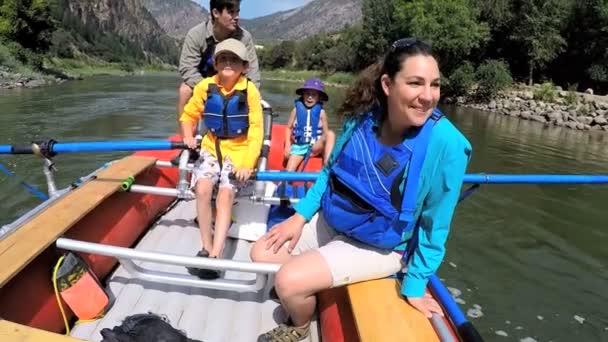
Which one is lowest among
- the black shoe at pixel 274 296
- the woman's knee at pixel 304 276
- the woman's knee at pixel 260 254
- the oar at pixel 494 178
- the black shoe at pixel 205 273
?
the black shoe at pixel 274 296

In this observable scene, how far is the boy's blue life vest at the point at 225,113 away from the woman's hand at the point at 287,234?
983 millimetres

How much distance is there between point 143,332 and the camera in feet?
6.50

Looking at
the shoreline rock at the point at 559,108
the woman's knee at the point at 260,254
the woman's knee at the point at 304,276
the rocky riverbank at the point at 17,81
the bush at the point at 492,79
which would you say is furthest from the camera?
the bush at the point at 492,79

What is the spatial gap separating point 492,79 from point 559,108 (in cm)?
702

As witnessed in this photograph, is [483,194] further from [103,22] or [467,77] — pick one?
[103,22]

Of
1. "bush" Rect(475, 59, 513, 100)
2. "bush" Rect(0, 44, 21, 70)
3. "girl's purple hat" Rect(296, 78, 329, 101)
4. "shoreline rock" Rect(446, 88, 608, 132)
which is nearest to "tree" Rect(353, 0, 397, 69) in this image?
"bush" Rect(475, 59, 513, 100)

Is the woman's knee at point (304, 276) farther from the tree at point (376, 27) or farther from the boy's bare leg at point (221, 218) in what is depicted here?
the tree at point (376, 27)

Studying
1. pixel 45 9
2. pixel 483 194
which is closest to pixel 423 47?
pixel 483 194

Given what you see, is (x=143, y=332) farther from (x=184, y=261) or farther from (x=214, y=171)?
(x=214, y=171)

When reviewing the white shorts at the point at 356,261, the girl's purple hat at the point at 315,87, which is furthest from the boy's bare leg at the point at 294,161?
the white shorts at the point at 356,261

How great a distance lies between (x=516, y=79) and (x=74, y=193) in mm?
30899

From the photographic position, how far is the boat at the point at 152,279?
1.79 metres

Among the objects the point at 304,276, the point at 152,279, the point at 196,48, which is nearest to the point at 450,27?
the point at 196,48

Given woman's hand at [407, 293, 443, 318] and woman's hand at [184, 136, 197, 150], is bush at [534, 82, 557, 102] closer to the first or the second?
woman's hand at [184, 136, 197, 150]
